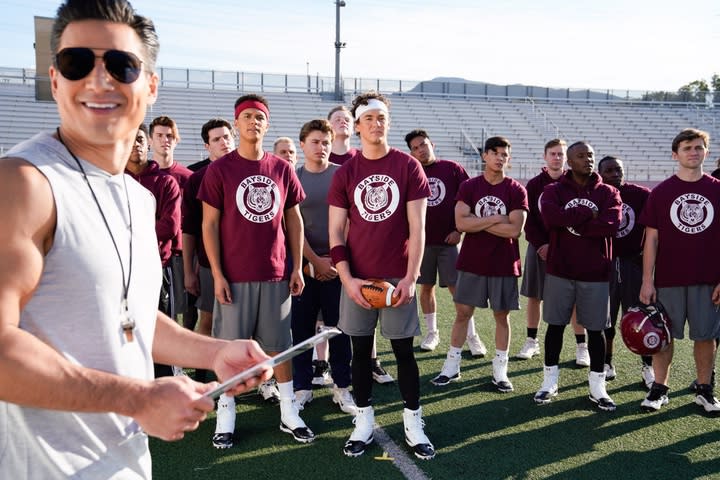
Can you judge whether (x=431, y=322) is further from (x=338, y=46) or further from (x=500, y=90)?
(x=500, y=90)

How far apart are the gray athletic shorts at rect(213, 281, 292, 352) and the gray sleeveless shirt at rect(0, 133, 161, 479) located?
2.62 m

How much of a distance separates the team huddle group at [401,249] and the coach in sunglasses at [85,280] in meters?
2.46

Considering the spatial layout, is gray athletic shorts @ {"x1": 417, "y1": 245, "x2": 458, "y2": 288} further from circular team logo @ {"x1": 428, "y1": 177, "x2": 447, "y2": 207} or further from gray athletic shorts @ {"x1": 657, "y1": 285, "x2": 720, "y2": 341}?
gray athletic shorts @ {"x1": 657, "y1": 285, "x2": 720, "y2": 341}

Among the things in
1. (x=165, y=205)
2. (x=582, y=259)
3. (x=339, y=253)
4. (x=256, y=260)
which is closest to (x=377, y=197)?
(x=339, y=253)

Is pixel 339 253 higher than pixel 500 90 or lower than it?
lower

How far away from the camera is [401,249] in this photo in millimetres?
3895

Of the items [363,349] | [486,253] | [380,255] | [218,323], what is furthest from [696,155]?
[218,323]

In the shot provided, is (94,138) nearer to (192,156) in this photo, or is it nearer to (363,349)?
(363,349)

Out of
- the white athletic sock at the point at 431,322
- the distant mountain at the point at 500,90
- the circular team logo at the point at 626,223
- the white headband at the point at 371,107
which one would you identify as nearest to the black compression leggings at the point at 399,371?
the white headband at the point at 371,107

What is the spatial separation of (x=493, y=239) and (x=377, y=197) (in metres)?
1.61

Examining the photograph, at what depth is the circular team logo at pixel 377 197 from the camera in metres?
3.85

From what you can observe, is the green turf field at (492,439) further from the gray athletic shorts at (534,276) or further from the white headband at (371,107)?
the white headband at (371,107)

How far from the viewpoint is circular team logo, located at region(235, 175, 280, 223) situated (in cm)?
399

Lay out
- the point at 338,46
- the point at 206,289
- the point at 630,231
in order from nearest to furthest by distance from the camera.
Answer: the point at 206,289 < the point at 630,231 < the point at 338,46
